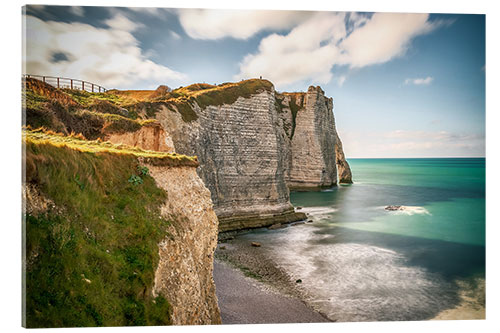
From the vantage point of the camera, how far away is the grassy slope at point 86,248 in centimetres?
417

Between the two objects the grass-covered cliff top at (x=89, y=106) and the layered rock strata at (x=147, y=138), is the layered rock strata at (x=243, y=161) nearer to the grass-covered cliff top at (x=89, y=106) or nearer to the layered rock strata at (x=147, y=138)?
the grass-covered cliff top at (x=89, y=106)

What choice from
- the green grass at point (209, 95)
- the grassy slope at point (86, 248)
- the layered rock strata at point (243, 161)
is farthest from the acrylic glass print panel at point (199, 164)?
the layered rock strata at point (243, 161)

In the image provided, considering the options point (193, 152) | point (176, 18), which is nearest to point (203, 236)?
point (176, 18)

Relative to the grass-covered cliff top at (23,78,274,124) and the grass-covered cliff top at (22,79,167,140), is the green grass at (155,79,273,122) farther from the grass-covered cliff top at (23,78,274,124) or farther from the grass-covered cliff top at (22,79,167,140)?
the grass-covered cliff top at (22,79,167,140)

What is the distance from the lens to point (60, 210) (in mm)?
4465

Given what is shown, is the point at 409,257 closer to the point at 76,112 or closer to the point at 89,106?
the point at 76,112

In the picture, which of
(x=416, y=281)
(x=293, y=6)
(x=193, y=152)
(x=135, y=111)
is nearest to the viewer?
(x=293, y=6)

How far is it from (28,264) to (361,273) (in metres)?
11.4

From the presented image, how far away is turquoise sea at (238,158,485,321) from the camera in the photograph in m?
7.06

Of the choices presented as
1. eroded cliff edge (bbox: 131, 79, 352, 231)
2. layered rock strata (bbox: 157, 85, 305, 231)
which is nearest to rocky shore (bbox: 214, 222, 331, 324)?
layered rock strata (bbox: 157, 85, 305, 231)

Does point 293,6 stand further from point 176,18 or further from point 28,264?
point 28,264

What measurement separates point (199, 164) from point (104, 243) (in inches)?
165

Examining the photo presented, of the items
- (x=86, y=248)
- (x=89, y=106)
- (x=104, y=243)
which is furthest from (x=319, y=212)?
(x=86, y=248)

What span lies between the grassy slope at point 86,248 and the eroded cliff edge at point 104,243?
14mm
